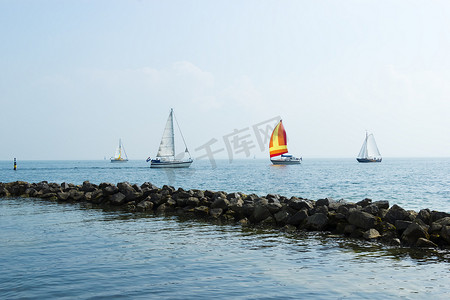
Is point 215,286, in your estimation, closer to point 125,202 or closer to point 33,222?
point 33,222

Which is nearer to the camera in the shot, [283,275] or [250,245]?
[283,275]

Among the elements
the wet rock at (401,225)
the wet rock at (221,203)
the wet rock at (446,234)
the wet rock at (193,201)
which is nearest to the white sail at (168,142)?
the wet rock at (193,201)

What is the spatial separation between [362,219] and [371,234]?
0.95 m

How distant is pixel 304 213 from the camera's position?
52.9 ft

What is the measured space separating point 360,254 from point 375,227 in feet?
10.7

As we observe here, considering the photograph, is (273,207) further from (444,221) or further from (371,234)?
(444,221)

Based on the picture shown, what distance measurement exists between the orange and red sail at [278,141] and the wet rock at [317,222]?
89429 mm

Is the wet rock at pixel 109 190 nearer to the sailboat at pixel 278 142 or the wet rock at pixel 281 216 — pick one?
the wet rock at pixel 281 216

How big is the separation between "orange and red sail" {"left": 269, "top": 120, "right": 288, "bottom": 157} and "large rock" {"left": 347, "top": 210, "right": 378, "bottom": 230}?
296 ft

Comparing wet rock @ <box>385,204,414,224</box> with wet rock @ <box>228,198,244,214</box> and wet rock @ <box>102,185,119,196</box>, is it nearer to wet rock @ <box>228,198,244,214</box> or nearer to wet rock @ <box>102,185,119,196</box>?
wet rock @ <box>228,198,244,214</box>

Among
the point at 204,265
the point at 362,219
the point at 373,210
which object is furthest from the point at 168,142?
the point at 204,265

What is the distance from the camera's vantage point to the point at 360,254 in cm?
1155

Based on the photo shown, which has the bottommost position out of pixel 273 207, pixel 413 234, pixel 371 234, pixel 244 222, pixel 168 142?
pixel 244 222

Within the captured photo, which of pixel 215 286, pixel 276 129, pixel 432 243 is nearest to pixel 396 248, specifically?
pixel 432 243
